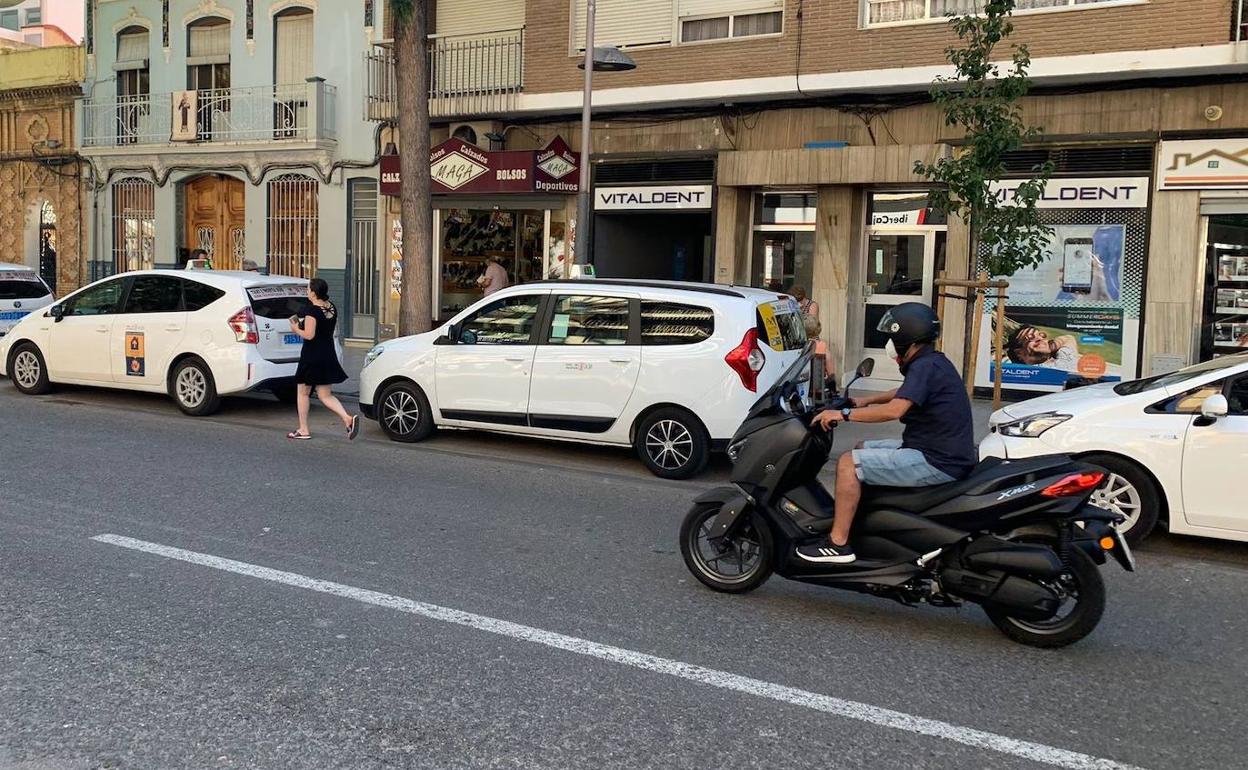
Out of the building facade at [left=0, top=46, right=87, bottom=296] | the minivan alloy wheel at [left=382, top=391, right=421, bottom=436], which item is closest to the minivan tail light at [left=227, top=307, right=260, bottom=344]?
the minivan alloy wheel at [left=382, top=391, right=421, bottom=436]

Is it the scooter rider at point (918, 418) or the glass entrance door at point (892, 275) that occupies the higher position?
the glass entrance door at point (892, 275)

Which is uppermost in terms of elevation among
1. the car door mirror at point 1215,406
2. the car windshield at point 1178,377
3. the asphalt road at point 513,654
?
the car windshield at point 1178,377

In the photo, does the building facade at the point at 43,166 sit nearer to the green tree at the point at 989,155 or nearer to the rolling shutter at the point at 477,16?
the rolling shutter at the point at 477,16

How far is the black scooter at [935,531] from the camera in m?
4.96

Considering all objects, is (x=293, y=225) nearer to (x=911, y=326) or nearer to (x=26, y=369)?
(x=26, y=369)

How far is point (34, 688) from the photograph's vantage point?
4.32 meters

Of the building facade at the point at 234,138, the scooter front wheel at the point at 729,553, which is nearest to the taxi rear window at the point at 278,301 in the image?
the scooter front wheel at the point at 729,553

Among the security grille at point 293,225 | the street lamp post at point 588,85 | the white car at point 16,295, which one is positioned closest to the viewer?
the street lamp post at point 588,85

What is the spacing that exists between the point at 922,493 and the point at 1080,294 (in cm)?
943

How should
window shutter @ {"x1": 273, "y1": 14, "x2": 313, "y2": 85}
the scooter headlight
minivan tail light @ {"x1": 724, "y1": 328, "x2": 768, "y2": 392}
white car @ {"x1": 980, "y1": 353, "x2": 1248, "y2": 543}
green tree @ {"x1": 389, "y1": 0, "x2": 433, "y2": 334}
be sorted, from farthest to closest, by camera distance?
1. window shutter @ {"x1": 273, "y1": 14, "x2": 313, "y2": 85}
2. green tree @ {"x1": 389, "y1": 0, "x2": 433, "y2": 334}
3. minivan tail light @ {"x1": 724, "y1": 328, "x2": 768, "y2": 392}
4. the scooter headlight
5. white car @ {"x1": 980, "y1": 353, "x2": 1248, "y2": 543}

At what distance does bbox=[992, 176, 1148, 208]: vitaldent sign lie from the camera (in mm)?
13031

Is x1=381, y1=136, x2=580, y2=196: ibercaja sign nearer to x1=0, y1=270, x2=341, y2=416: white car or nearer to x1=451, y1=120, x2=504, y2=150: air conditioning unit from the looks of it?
x1=451, y1=120, x2=504, y2=150: air conditioning unit

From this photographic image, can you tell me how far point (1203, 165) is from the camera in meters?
12.5

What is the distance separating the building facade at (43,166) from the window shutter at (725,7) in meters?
14.2
